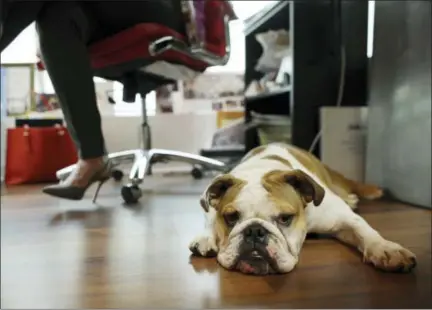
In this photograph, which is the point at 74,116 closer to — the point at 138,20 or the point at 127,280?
the point at 138,20

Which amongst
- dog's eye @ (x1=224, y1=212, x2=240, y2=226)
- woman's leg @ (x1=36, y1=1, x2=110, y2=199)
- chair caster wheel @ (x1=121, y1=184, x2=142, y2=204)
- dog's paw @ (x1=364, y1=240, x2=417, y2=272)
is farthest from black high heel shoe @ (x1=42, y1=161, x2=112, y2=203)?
dog's paw @ (x1=364, y1=240, x2=417, y2=272)

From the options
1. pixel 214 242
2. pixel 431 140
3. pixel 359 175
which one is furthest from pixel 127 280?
pixel 359 175

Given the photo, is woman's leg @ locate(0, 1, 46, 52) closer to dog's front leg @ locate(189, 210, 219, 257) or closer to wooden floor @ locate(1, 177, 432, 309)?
wooden floor @ locate(1, 177, 432, 309)

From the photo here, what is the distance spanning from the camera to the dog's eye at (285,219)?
87 cm

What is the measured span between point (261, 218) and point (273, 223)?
2 centimetres

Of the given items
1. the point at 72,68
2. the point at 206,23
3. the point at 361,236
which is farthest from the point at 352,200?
the point at 72,68

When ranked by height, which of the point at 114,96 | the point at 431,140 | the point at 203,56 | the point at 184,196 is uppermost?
the point at 203,56

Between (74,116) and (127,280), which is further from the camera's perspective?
(74,116)

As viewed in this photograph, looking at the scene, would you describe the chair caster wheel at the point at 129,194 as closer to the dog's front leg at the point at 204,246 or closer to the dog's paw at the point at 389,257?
the dog's front leg at the point at 204,246

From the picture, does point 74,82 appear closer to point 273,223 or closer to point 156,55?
point 156,55

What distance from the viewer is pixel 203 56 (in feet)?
5.51

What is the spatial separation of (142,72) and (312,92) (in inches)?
24.5

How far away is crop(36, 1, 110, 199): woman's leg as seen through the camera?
129cm

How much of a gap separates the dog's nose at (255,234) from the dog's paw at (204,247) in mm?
138
